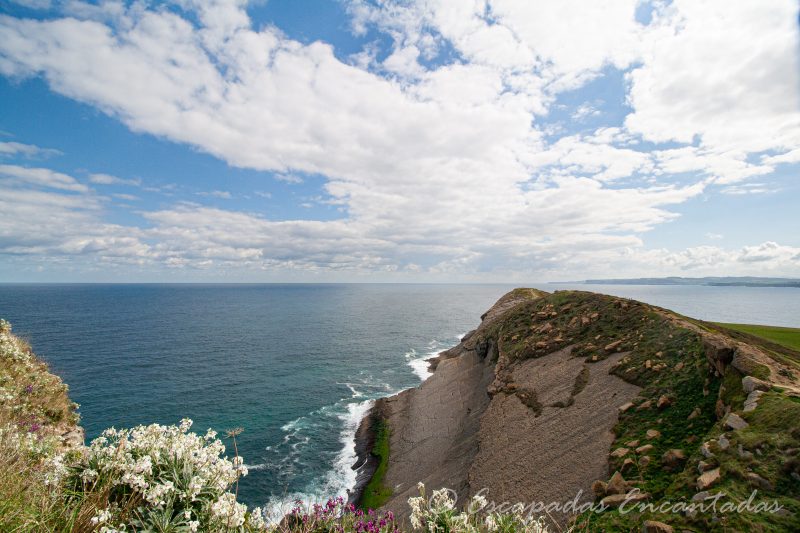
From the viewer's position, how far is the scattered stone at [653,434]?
20.8 m

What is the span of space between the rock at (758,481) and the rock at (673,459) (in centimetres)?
426

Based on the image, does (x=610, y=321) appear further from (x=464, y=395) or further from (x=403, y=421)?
(x=403, y=421)

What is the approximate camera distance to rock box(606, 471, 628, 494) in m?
17.8

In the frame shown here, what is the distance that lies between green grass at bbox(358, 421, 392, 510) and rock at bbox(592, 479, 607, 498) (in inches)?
761

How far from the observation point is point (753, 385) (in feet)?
61.6

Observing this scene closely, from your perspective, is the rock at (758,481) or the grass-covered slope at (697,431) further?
the grass-covered slope at (697,431)

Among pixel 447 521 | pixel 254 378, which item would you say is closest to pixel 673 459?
pixel 447 521

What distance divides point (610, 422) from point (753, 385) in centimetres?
901

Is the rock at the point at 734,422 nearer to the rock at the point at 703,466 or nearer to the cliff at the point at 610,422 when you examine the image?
the cliff at the point at 610,422

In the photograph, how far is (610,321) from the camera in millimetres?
39750

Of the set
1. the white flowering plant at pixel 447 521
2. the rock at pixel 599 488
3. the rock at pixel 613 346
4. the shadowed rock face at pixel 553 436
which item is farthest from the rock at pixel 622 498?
the rock at pixel 613 346

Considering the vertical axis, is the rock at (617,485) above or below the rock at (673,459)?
below

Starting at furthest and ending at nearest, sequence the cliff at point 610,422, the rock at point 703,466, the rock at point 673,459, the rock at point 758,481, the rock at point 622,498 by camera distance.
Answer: the rock at point 673,459 < the rock at point 622,498 < the rock at point 703,466 < the cliff at point 610,422 < the rock at point 758,481

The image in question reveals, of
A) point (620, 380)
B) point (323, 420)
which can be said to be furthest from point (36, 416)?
point (620, 380)
